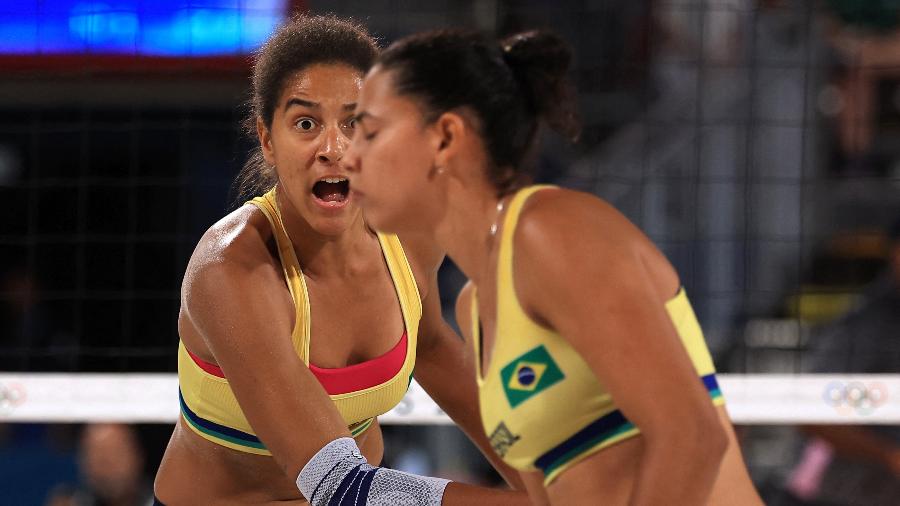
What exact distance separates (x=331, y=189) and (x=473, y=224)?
27.9 inches

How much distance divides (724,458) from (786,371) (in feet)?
11.3

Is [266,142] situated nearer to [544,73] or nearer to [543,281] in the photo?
[544,73]

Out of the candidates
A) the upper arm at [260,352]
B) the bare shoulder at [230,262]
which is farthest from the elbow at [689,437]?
the bare shoulder at [230,262]

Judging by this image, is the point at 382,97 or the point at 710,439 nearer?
the point at 710,439

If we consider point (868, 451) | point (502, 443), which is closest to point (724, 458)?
point (502, 443)

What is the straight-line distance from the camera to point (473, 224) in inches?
64.6

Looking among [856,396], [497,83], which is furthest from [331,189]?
[856,396]

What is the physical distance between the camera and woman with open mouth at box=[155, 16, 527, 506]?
198cm

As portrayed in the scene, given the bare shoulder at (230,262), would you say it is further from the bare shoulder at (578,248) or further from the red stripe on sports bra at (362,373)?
the bare shoulder at (578,248)

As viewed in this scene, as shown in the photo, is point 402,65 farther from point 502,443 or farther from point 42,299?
point 42,299

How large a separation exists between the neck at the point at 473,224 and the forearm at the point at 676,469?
0.33 metres

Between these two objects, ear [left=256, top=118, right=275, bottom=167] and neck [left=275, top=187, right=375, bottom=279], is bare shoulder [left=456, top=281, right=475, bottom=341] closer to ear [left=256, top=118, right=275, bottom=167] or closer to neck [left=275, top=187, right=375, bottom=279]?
neck [left=275, top=187, right=375, bottom=279]

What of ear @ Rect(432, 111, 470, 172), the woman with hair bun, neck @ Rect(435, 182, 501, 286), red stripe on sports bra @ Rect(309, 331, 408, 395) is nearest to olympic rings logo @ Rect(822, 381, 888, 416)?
red stripe on sports bra @ Rect(309, 331, 408, 395)

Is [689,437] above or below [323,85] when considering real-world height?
below
